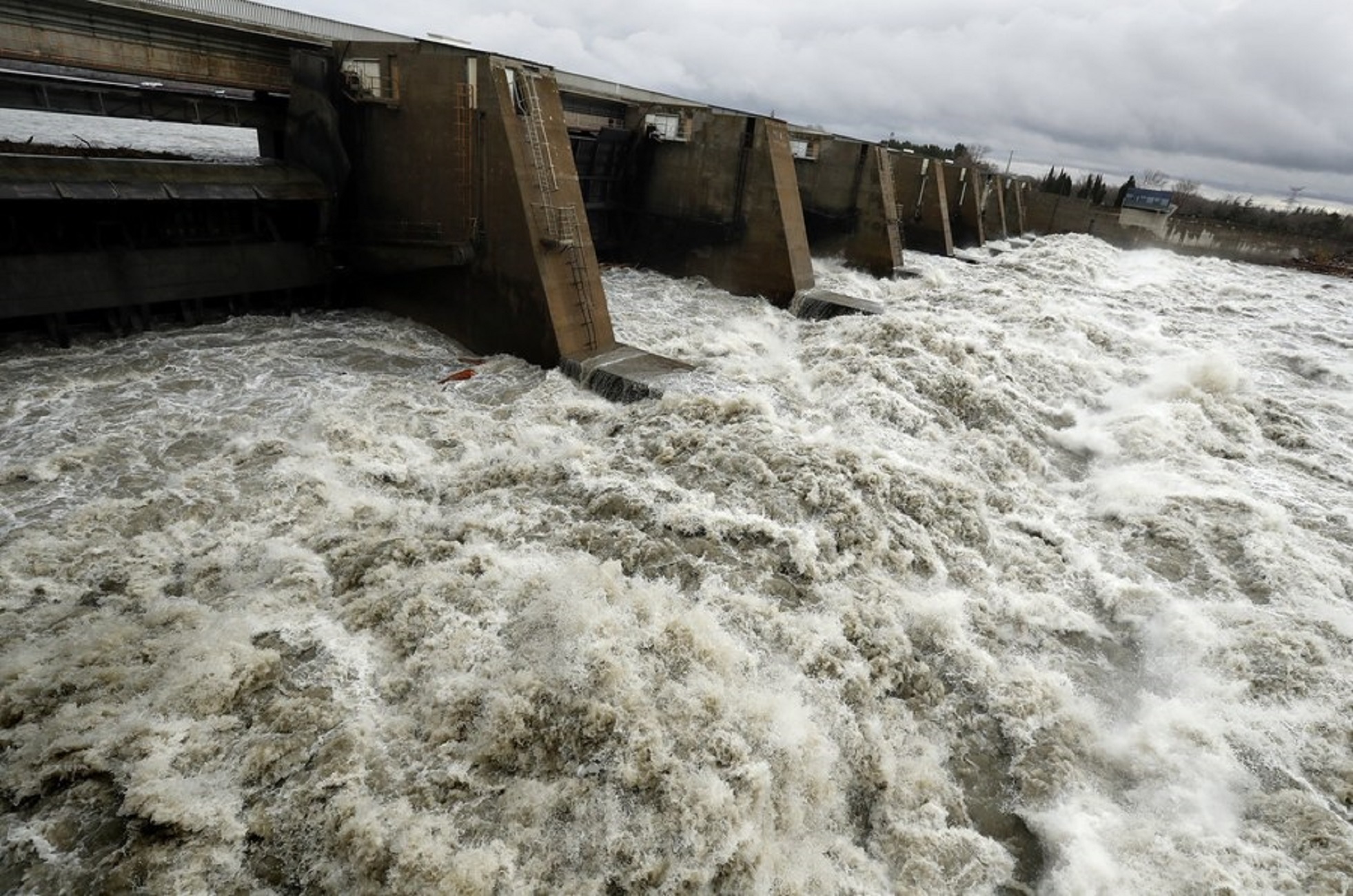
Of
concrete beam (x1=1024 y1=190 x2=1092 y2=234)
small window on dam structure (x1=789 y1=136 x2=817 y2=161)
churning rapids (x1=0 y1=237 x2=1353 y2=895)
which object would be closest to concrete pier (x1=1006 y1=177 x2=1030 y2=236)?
concrete beam (x1=1024 y1=190 x2=1092 y2=234)

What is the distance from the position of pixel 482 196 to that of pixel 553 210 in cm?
104

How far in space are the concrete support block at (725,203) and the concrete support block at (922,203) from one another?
1069 cm

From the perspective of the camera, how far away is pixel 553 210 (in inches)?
357

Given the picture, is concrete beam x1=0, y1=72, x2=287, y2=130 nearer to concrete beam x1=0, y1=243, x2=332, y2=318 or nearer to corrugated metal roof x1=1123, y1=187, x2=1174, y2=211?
concrete beam x1=0, y1=243, x2=332, y2=318

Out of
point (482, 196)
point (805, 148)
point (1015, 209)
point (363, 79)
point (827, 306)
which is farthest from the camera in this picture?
point (1015, 209)

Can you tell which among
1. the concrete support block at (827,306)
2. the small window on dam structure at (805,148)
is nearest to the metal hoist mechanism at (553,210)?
the concrete support block at (827,306)

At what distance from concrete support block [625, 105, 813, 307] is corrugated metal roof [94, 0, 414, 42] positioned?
18.2 ft

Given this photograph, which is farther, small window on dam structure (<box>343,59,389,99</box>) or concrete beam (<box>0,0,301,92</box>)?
small window on dam structure (<box>343,59,389,99</box>)

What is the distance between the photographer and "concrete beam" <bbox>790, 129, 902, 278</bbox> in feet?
57.3

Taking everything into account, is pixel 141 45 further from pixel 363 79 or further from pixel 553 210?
pixel 553 210

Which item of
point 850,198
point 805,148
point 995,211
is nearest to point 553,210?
point 850,198

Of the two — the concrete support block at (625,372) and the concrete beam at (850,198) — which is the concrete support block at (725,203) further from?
the concrete support block at (625,372)

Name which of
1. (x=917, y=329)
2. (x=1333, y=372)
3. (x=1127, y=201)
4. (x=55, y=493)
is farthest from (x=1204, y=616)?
(x=1127, y=201)

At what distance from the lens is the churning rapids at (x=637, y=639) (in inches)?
131
